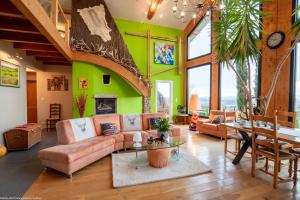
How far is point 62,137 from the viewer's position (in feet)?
10.7

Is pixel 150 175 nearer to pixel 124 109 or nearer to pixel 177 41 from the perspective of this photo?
pixel 124 109

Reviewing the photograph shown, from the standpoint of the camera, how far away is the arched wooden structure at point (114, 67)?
538cm

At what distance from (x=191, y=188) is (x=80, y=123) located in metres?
2.56

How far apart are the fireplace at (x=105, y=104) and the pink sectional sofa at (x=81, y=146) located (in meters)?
2.03

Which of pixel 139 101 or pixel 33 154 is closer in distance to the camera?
pixel 33 154

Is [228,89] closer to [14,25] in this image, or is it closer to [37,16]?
[37,16]

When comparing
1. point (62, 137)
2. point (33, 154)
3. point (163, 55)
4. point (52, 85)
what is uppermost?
point (163, 55)

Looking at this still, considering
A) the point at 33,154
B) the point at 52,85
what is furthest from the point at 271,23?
the point at 52,85

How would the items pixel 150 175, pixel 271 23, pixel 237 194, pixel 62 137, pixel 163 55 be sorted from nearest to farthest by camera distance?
pixel 237 194 → pixel 150 175 → pixel 62 137 → pixel 271 23 → pixel 163 55

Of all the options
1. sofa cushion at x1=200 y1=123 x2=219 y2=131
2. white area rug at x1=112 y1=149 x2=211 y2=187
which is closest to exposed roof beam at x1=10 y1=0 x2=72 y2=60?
white area rug at x1=112 y1=149 x2=211 y2=187

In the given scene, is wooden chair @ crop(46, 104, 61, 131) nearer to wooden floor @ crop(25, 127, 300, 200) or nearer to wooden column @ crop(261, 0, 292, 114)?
wooden floor @ crop(25, 127, 300, 200)

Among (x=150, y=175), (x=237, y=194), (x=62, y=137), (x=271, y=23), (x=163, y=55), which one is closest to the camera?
(x=237, y=194)

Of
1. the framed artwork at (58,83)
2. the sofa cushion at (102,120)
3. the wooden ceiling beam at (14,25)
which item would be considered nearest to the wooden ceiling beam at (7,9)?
the wooden ceiling beam at (14,25)

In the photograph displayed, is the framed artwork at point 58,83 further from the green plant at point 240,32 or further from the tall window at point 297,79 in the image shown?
the tall window at point 297,79
